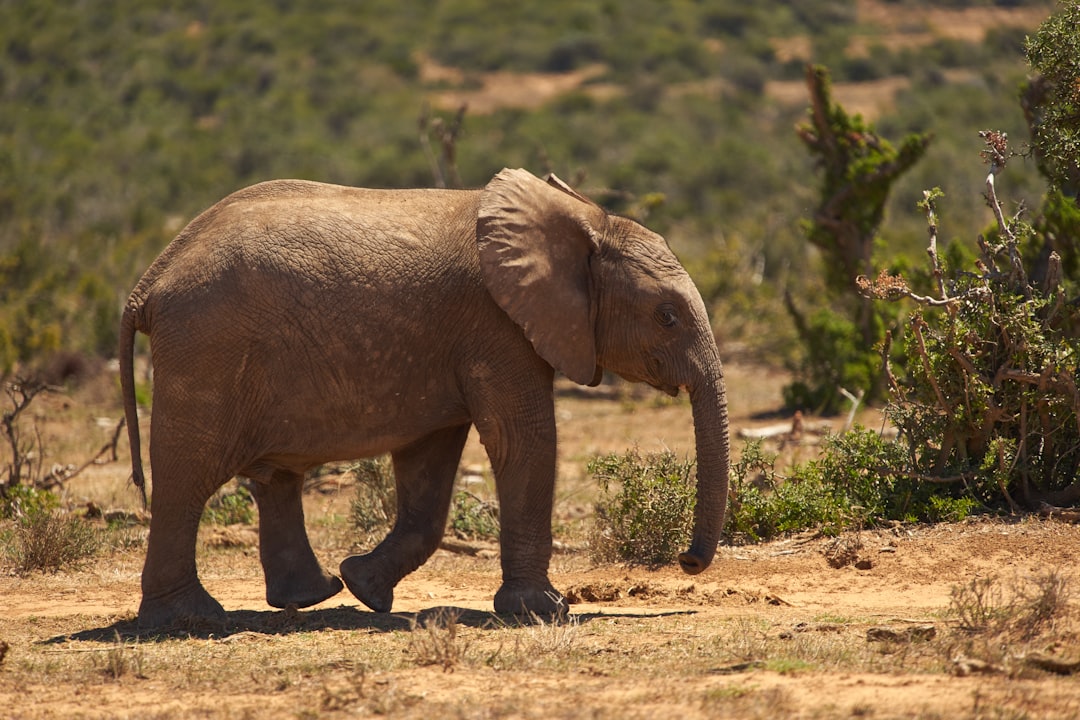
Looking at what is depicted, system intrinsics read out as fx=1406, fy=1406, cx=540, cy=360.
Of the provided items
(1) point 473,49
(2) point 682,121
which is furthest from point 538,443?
(1) point 473,49

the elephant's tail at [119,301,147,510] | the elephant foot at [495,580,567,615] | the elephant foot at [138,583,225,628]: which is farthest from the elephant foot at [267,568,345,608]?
the elephant foot at [495,580,567,615]

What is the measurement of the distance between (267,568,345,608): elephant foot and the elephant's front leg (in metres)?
1.26

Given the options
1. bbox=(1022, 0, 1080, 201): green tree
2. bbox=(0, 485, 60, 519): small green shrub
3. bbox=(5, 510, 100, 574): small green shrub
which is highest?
bbox=(1022, 0, 1080, 201): green tree

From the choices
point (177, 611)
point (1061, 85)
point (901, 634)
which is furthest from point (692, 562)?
point (1061, 85)

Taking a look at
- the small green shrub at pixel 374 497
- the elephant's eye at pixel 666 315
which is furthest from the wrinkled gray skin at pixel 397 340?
the small green shrub at pixel 374 497

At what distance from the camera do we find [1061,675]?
6.35m

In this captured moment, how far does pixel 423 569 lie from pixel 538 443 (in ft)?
8.67

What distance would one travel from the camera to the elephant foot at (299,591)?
893 centimetres

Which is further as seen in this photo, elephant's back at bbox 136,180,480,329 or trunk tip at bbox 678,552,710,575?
Result: trunk tip at bbox 678,552,710,575

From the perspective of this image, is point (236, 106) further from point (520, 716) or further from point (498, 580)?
point (520, 716)

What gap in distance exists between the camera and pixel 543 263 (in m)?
8.24

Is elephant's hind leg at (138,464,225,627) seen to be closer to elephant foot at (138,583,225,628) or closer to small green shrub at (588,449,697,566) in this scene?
elephant foot at (138,583,225,628)

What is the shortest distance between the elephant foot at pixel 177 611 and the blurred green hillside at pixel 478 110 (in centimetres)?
1179

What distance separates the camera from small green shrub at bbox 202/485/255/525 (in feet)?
39.5
